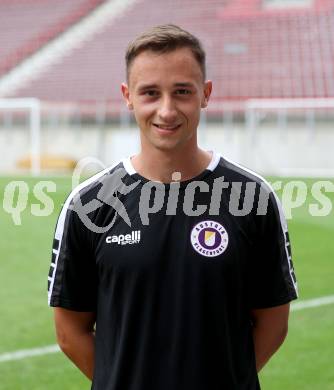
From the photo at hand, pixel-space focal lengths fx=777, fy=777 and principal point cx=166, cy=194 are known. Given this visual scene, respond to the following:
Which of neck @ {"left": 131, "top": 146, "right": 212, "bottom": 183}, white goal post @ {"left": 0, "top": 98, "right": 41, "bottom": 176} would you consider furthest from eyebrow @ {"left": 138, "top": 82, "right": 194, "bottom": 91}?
white goal post @ {"left": 0, "top": 98, "right": 41, "bottom": 176}

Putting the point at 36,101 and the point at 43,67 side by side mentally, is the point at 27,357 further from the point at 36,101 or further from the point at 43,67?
the point at 43,67

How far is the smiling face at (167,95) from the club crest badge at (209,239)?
0.72 feet

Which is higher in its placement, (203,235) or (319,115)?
(203,235)

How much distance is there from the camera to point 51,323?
20.0ft

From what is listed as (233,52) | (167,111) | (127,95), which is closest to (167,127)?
(167,111)

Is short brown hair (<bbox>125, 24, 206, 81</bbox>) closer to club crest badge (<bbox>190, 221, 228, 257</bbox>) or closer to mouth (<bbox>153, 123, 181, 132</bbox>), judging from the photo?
mouth (<bbox>153, 123, 181, 132</bbox>)

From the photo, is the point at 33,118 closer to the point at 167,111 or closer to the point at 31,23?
the point at 31,23

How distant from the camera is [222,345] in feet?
6.68

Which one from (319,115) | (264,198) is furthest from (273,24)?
(264,198)

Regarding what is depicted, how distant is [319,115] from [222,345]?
18758 mm

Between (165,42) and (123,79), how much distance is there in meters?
21.3

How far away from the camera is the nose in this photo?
1.96m

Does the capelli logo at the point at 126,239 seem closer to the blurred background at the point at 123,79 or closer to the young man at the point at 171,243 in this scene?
the young man at the point at 171,243

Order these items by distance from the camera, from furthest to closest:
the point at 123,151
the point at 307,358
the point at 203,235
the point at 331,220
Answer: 1. the point at 123,151
2. the point at 331,220
3. the point at 307,358
4. the point at 203,235
